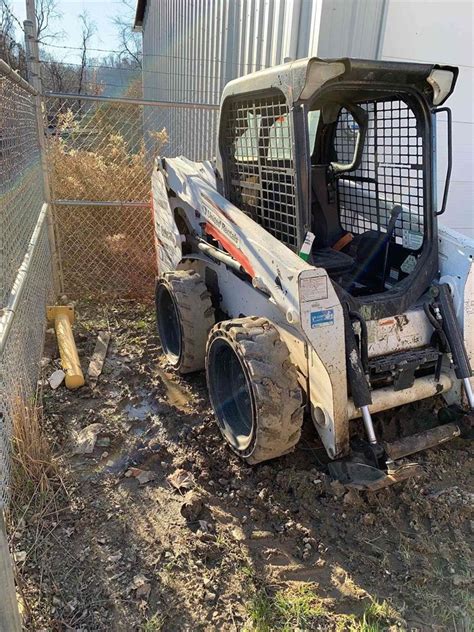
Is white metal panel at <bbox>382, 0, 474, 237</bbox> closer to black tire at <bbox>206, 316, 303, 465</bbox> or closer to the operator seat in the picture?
the operator seat

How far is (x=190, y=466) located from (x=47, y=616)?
4.01 feet

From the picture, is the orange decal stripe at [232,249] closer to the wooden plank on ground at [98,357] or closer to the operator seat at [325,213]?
the operator seat at [325,213]

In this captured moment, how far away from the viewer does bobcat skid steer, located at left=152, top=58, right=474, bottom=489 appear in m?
2.87

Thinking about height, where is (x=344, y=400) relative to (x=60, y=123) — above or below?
below

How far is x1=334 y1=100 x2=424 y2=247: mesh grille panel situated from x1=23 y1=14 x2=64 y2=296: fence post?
3127 millimetres

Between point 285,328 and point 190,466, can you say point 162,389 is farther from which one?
point 285,328

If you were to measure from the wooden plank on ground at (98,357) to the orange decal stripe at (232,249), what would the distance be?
153cm

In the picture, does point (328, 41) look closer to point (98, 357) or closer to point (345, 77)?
point (345, 77)

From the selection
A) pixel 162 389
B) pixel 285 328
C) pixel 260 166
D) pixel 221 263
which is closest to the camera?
pixel 285 328

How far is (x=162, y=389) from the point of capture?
4.27 metres

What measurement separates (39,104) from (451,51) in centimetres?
476

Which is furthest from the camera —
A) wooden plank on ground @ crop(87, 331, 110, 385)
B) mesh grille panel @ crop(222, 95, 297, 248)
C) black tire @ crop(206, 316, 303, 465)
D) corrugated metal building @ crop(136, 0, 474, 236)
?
corrugated metal building @ crop(136, 0, 474, 236)

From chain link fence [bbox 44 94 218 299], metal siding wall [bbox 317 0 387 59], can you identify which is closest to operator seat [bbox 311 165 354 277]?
metal siding wall [bbox 317 0 387 59]

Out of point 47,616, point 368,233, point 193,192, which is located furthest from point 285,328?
point 47,616
